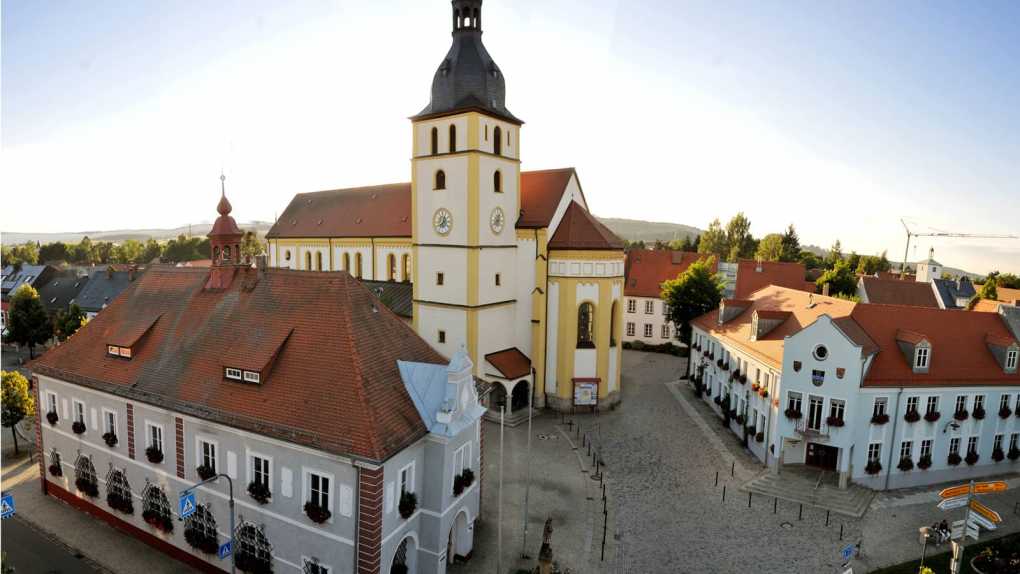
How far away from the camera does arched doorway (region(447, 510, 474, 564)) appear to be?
69.9 ft

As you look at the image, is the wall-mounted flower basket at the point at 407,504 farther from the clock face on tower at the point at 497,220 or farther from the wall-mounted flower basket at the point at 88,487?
the clock face on tower at the point at 497,220

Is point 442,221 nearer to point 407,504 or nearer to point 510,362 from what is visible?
point 510,362

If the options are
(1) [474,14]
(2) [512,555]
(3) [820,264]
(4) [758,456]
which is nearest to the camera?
(2) [512,555]

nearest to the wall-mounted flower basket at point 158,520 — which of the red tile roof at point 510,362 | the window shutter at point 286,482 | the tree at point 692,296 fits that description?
the window shutter at point 286,482

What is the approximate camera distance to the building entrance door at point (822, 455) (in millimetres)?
28906

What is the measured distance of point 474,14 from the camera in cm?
3519

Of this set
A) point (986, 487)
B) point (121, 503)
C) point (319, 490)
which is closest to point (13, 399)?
point (121, 503)

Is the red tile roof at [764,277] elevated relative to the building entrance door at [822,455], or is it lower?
elevated

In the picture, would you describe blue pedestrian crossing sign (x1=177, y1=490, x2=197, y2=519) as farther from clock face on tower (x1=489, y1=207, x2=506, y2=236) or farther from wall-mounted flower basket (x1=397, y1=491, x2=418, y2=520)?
clock face on tower (x1=489, y1=207, x2=506, y2=236)

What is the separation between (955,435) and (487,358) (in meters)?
25.4

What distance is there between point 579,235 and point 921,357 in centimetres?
1977

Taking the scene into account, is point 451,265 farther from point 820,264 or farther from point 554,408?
point 820,264

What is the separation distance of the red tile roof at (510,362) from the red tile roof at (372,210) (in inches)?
341

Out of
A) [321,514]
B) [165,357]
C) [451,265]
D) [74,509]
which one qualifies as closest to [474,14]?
[451,265]
